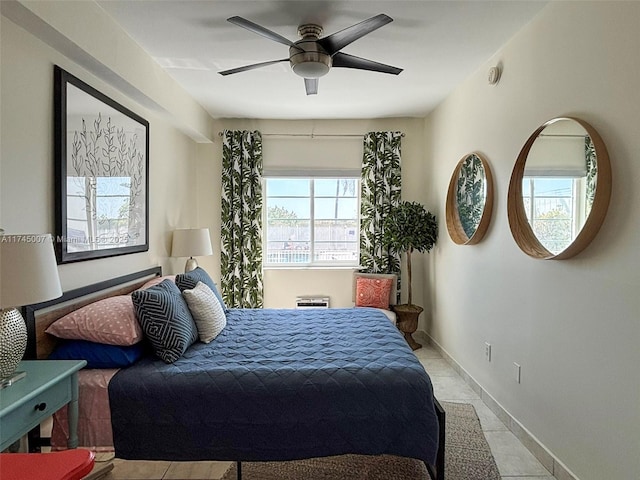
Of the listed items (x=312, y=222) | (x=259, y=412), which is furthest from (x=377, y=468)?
(x=312, y=222)

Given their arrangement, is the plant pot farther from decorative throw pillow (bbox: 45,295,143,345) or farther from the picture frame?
decorative throw pillow (bbox: 45,295,143,345)

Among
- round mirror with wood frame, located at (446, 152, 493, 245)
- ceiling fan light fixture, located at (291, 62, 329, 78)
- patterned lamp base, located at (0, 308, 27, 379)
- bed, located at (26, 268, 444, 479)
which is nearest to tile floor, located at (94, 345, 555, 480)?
bed, located at (26, 268, 444, 479)

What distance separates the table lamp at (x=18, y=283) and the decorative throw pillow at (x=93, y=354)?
1.57ft

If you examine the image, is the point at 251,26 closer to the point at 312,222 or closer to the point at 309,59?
the point at 309,59

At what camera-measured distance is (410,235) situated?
176 inches

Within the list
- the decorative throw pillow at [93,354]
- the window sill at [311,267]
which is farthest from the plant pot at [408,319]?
the decorative throw pillow at [93,354]

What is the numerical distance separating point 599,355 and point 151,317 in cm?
229

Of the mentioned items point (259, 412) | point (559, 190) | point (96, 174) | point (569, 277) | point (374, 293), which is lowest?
point (259, 412)

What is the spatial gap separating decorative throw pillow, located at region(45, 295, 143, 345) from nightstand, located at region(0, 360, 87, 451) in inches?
10.9

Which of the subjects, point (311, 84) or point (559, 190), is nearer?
point (559, 190)

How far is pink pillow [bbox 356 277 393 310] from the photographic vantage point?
4660 mm

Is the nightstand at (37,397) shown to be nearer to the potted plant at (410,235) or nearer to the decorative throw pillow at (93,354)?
the decorative throw pillow at (93,354)

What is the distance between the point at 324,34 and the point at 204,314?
6.58ft

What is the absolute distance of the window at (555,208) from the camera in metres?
2.15
